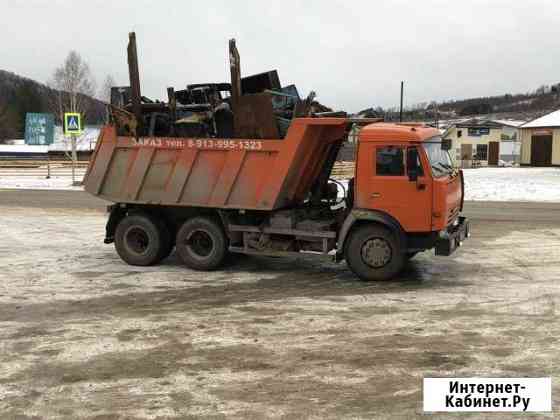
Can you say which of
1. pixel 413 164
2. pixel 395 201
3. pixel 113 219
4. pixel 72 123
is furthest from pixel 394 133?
pixel 72 123

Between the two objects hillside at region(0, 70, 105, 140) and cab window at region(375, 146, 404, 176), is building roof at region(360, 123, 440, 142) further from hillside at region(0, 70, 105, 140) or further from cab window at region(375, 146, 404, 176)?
hillside at region(0, 70, 105, 140)

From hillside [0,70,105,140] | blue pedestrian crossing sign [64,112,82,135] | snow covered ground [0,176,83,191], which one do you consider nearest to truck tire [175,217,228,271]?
blue pedestrian crossing sign [64,112,82,135]

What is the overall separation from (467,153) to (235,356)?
5846 cm

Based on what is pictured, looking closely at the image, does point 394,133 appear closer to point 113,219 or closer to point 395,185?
point 395,185

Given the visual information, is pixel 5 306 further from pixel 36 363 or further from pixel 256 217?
pixel 256 217

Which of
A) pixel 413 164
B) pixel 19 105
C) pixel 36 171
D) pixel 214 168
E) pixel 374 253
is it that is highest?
pixel 19 105

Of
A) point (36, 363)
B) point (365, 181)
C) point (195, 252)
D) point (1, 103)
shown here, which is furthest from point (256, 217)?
point (1, 103)

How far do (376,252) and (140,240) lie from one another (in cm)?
416

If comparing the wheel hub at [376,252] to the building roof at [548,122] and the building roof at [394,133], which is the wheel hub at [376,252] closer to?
the building roof at [394,133]

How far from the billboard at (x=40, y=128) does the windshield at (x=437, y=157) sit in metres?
64.7

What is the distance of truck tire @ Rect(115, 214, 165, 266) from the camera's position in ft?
33.7

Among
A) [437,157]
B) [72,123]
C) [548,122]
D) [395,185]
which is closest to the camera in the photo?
[395,185]

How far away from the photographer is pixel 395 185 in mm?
8648

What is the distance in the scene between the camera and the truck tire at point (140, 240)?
1028 centimetres
